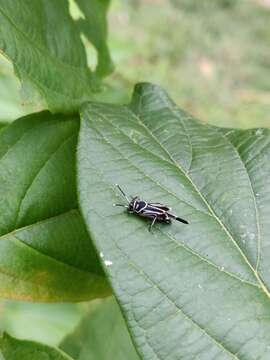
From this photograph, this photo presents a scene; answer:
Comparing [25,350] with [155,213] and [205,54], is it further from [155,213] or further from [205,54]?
[205,54]

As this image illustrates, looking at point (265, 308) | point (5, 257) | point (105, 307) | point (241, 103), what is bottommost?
point (241, 103)

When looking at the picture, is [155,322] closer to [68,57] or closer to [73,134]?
[73,134]

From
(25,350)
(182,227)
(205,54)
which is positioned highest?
(182,227)

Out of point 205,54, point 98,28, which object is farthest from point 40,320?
point 205,54

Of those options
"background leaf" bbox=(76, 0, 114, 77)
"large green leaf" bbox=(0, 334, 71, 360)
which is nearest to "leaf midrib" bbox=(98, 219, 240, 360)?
"large green leaf" bbox=(0, 334, 71, 360)

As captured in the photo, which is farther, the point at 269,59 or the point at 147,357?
the point at 269,59

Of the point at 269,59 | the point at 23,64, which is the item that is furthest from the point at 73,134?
the point at 269,59

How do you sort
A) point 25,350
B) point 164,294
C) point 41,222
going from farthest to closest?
1. point 41,222
2. point 25,350
3. point 164,294
